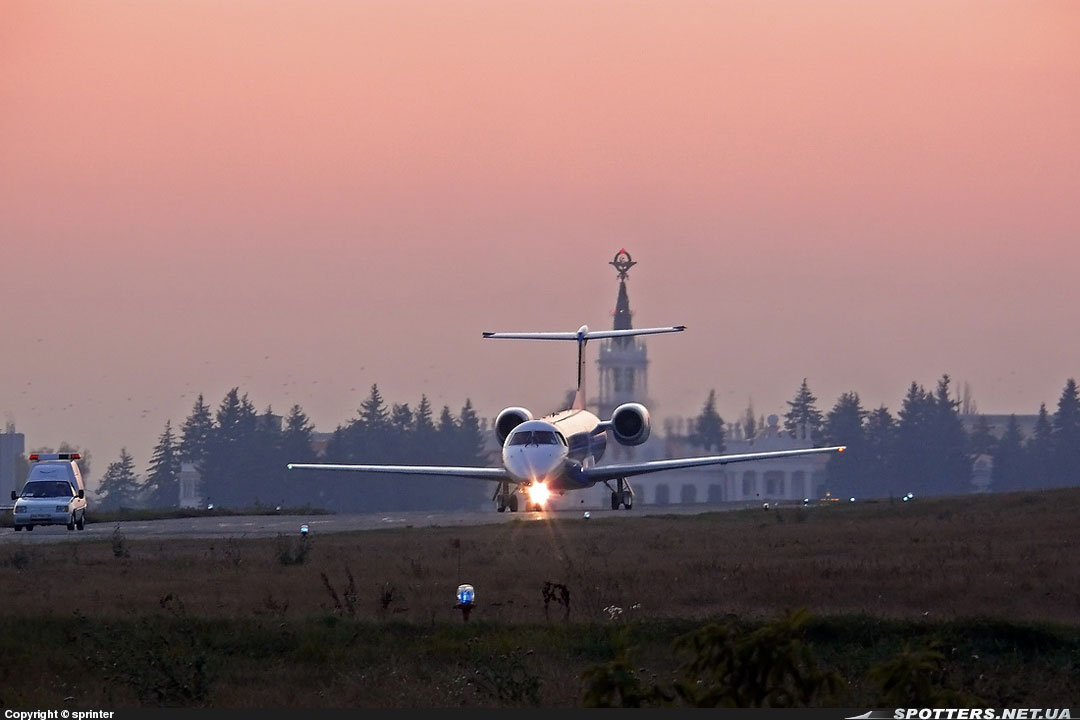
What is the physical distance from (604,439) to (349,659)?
4958 centimetres

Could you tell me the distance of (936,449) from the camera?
169250 mm

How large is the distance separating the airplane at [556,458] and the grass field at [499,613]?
1902 centimetres

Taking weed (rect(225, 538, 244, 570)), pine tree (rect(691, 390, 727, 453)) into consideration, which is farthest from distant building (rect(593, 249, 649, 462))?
weed (rect(225, 538, 244, 570))

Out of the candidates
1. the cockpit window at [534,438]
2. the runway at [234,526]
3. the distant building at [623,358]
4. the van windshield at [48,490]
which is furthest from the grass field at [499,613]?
the distant building at [623,358]

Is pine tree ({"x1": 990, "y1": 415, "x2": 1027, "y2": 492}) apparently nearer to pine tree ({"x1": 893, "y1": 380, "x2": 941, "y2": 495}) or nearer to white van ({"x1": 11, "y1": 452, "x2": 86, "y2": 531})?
pine tree ({"x1": 893, "y1": 380, "x2": 941, "y2": 495})

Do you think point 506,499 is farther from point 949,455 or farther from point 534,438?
point 949,455

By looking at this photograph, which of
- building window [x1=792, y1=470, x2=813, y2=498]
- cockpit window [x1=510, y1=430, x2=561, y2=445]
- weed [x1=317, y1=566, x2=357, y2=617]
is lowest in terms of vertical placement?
weed [x1=317, y1=566, x2=357, y2=617]

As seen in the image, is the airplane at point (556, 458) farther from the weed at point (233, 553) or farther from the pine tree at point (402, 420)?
the pine tree at point (402, 420)

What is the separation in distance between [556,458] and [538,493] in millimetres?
2297

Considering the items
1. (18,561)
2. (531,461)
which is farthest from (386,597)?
(531,461)

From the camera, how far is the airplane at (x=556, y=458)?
59.9m

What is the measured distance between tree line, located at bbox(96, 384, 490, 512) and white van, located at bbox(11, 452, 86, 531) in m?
96.8

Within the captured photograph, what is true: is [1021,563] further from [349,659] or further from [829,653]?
[349,659]

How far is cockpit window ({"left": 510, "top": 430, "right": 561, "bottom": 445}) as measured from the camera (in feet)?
197
